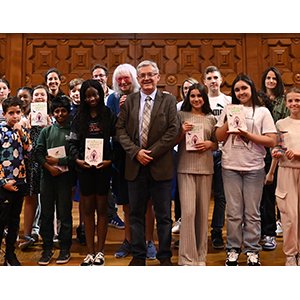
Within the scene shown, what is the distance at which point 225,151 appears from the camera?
240 centimetres

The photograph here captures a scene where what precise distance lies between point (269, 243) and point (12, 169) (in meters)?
1.90

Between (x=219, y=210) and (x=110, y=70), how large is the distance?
3225 millimetres

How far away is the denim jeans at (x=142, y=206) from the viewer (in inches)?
90.0

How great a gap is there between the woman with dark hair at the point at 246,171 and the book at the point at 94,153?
29.5 inches

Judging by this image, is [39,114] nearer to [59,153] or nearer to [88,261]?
[59,153]

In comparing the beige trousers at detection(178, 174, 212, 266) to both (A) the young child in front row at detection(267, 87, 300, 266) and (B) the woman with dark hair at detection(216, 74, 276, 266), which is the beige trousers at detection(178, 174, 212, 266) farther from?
(A) the young child in front row at detection(267, 87, 300, 266)

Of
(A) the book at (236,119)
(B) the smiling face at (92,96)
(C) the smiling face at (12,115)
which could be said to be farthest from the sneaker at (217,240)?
(C) the smiling face at (12,115)

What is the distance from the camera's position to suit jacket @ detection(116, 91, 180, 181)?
2266 millimetres

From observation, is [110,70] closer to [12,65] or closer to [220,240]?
[12,65]

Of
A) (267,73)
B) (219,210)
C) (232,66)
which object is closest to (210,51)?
(232,66)

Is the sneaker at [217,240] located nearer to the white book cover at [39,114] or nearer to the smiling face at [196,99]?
the smiling face at [196,99]

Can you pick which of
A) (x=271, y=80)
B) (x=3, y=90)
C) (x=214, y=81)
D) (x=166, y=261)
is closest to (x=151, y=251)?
(x=166, y=261)

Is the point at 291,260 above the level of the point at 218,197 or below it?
below

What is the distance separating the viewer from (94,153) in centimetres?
233
